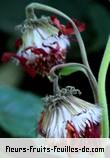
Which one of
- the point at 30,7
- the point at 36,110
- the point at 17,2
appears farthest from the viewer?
the point at 17,2

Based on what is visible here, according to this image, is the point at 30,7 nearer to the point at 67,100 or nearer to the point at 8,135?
the point at 67,100

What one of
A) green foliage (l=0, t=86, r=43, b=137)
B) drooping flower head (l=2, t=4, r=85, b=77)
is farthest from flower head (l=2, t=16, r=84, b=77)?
green foliage (l=0, t=86, r=43, b=137)

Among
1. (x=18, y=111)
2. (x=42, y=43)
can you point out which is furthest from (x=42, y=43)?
(x=18, y=111)

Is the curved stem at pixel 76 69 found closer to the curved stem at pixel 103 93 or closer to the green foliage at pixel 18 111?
the curved stem at pixel 103 93

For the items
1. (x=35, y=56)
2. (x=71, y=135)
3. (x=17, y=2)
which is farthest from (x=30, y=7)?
(x=17, y=2)

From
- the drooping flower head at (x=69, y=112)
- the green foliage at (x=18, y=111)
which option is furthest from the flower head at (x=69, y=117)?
the green foliage at (x=18, y=111)

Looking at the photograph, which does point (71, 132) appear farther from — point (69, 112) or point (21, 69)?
point (21, 69)

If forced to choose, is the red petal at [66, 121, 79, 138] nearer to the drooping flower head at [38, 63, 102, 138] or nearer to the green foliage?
the drooping flower head at [38, 63, 102, 138]
